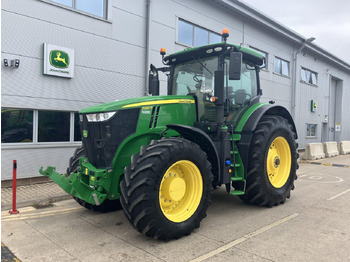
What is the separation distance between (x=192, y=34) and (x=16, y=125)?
7.38 metres

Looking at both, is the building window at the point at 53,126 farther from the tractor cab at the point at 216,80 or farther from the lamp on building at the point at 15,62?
the tractor cab at the point at 216,80

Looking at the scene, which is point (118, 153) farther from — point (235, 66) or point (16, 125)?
point (16, 125)

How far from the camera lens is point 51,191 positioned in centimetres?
680

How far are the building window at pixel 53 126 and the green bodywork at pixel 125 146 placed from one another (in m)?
3.57

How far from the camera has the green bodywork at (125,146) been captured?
402 centimetres

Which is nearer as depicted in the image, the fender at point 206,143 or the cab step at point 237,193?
the fender at point 206,143

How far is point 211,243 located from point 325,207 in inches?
117

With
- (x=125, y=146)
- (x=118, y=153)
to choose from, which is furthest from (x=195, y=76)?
(x=118, y=153)

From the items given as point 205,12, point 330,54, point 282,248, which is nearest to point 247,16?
point 205,12

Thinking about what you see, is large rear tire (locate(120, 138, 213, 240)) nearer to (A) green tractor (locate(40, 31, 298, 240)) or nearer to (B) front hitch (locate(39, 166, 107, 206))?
(A) green tractor (locate(40, 31, 298, 240))

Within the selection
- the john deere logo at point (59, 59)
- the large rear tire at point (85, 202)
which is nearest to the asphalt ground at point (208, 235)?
the large rear tire at point (85, 202)

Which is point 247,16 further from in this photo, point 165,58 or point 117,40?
point 165,58

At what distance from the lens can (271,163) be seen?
18.3ft

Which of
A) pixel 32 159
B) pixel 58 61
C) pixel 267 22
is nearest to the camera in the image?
pixel 32 159
